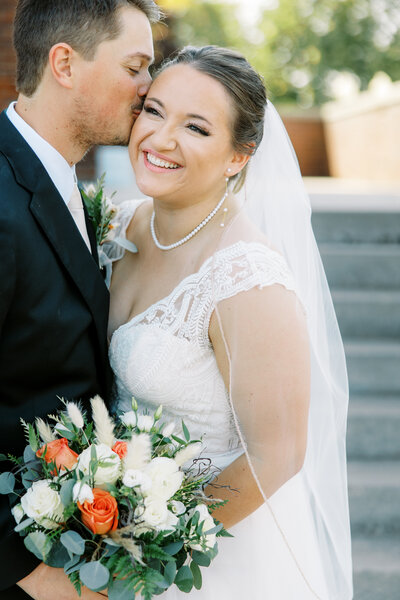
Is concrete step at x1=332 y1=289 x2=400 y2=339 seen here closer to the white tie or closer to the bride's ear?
the bride's ear

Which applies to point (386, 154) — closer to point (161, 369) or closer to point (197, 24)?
point (161, 369)

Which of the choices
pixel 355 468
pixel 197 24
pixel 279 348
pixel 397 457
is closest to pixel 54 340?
pixel 279 348

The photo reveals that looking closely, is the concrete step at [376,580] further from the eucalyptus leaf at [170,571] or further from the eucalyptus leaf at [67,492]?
the eucalyptus leaf at [67,492]

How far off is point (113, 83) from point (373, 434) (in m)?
3.03

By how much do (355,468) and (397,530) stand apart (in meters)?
0.44

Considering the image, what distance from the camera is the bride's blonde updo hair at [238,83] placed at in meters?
2.31

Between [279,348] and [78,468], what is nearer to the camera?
[78,468]

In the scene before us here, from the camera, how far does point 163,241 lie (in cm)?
254

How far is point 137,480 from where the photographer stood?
5.59ft

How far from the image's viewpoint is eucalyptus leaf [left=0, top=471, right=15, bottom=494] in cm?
180

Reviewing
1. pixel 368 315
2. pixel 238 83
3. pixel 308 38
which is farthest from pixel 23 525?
pixel 308 38

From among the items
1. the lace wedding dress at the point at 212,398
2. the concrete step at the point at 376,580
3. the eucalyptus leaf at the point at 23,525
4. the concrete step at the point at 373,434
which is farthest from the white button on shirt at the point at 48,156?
the concrete step at the point at 373,434

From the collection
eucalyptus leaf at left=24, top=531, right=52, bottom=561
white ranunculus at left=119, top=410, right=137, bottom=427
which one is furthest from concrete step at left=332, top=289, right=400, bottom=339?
eucalyptus leaf at left=24, top=531, right=52, bottom=561

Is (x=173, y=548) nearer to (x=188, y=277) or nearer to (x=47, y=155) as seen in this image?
(x=188, y=277)
